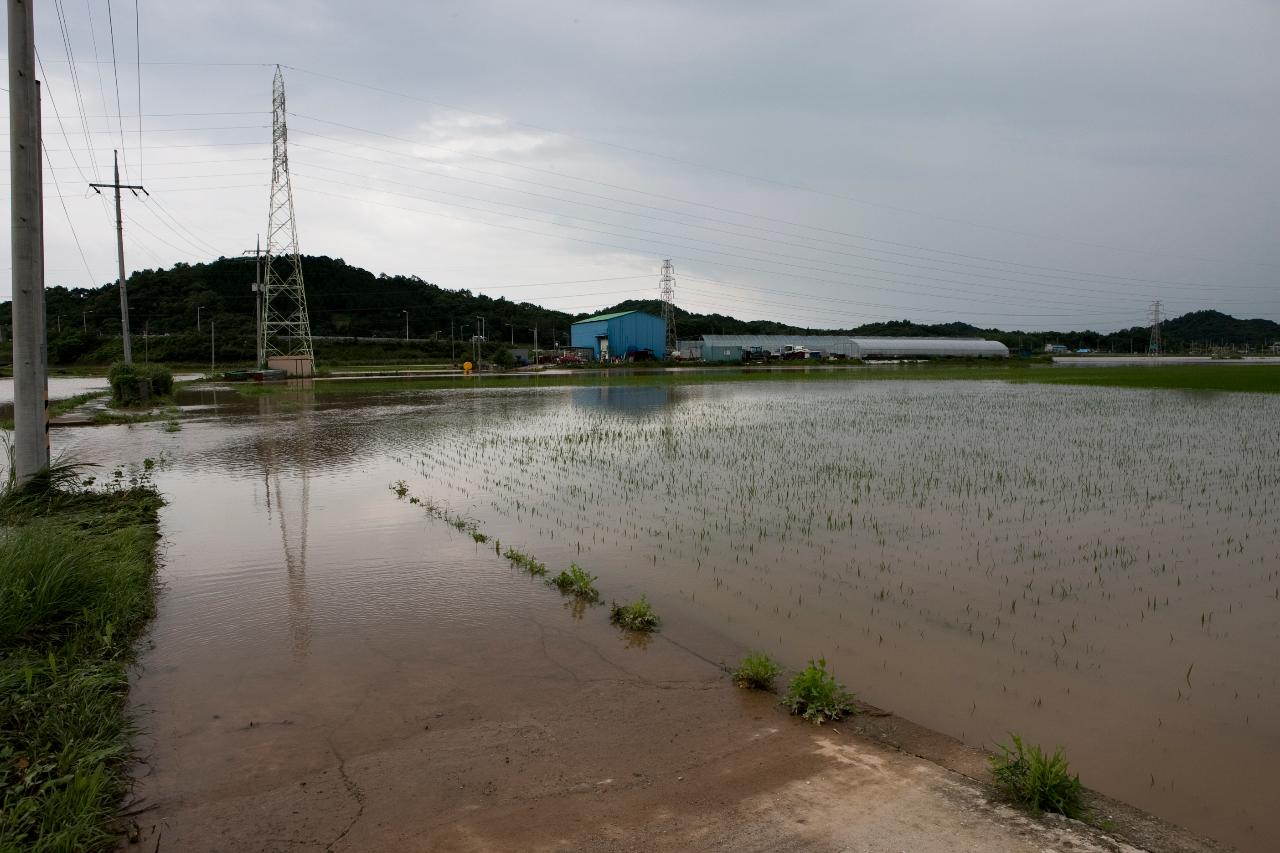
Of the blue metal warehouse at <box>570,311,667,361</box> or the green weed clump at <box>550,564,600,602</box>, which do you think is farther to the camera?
the blue metal warehouse at <box>570,311,667,361</box>

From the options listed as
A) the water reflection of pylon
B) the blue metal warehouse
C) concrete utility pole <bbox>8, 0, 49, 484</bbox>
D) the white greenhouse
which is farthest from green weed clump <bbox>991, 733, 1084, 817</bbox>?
the white greenhouse

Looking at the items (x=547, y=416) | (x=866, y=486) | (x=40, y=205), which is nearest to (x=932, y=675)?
(x=866, y=486)

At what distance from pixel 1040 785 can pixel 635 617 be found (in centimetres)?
328

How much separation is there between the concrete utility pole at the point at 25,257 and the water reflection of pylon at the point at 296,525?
282 cm

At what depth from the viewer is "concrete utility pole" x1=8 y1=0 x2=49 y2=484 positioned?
906cm

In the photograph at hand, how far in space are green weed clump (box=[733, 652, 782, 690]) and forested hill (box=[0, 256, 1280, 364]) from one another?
273 feet

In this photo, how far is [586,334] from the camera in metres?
83.5

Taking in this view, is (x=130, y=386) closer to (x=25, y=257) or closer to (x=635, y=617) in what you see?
(x=25, y=257)

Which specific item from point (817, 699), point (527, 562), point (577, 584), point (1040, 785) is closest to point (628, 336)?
point (527, 562)

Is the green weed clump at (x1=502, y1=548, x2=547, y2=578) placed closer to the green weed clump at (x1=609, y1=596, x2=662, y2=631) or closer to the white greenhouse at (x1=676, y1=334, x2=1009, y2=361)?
the green weed clump at (x1=609, y1=596, x2=662, y2=631)

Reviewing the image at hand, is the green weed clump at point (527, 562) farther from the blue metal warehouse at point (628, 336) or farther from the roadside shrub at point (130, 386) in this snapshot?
the blue metal warehouse at point (628, 336)

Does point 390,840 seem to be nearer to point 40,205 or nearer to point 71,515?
point 71,515

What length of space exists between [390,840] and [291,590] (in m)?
4.31

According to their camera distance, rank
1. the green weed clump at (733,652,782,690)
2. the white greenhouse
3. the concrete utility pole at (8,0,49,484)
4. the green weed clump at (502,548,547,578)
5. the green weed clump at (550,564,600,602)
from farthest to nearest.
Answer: the white greenhouse
the concrete utility pole at (8,0,49,484)
the green weed clump at (502,548,547,578)
the green weed clump at (550,564,600,602)
the green weed clump at (733,652,782,690)
